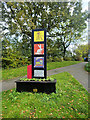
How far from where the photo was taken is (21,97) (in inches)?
129

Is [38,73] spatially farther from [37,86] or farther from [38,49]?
[38,49]

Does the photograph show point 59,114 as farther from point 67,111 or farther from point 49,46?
point 49,46

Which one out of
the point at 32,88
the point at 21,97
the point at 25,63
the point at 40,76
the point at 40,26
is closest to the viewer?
the point at 21,97

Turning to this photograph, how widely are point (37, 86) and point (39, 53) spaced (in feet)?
5.03

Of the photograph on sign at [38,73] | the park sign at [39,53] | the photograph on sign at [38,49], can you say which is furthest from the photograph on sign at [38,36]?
the photograph on sign at [38,73]

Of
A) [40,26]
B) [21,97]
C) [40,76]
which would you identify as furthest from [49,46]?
[21,97]

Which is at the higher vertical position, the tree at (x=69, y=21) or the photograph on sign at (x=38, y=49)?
the tree at (x=69, y=21)

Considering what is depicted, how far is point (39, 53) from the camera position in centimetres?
401

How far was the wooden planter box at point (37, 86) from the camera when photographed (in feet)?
11.5

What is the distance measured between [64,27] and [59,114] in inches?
505

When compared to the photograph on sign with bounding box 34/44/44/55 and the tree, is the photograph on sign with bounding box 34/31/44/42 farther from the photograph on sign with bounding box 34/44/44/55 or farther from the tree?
the tree

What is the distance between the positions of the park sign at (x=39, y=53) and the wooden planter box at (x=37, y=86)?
523 mm

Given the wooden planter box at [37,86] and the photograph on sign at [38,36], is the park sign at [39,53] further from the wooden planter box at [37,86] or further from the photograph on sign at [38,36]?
the wooden planter box at [37,86]

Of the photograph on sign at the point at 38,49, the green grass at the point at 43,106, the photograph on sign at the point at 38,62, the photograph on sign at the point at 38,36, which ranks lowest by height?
the green grass at the point at 43,106
